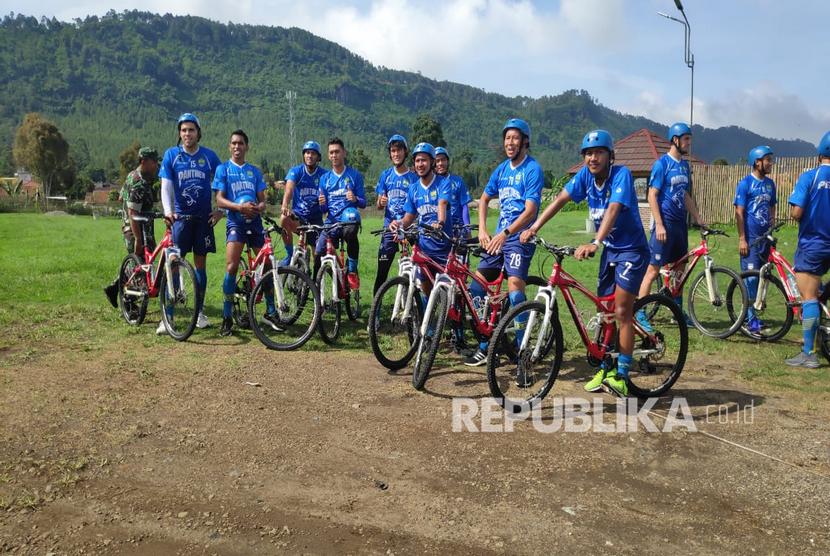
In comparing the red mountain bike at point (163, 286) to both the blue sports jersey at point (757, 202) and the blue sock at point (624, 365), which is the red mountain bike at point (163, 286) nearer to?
the blue sock at point (624, 365)

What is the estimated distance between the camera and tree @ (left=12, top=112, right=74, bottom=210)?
227ft

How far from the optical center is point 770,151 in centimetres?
798

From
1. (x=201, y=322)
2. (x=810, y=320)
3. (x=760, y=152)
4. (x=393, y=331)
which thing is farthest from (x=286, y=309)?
(x=760, y=152)

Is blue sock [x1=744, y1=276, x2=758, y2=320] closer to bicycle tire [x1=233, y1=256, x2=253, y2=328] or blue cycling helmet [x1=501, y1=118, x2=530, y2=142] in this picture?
blue cycling helmet [x1=501, y1=118, x2=530, y2=142]

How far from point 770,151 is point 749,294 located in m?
1.89

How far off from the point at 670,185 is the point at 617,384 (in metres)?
3.35

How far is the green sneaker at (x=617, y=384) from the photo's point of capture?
522 cm

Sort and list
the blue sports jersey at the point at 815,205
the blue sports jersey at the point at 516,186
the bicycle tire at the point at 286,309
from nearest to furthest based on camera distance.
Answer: the blue sports jersey at the point at 516,186 < the blue sports jersey at the point at 815,205 < the bicycle tire at the point at 286,309

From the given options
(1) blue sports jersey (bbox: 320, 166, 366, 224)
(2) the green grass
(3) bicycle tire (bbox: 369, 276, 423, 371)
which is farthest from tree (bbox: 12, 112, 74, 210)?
(3) bicycle tire (bbox: 369, 276, 423, 371)

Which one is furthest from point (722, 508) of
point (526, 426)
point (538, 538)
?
point (526, 426)

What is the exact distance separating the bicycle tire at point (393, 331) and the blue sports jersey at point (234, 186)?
2.27m

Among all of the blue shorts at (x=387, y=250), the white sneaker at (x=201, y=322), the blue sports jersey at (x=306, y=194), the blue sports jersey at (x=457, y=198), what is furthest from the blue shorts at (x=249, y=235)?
the blue sports jersey at (x=457, y=198)

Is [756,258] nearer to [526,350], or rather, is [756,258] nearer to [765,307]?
[765,307]

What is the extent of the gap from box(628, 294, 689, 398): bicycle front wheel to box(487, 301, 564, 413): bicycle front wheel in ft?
2.51
